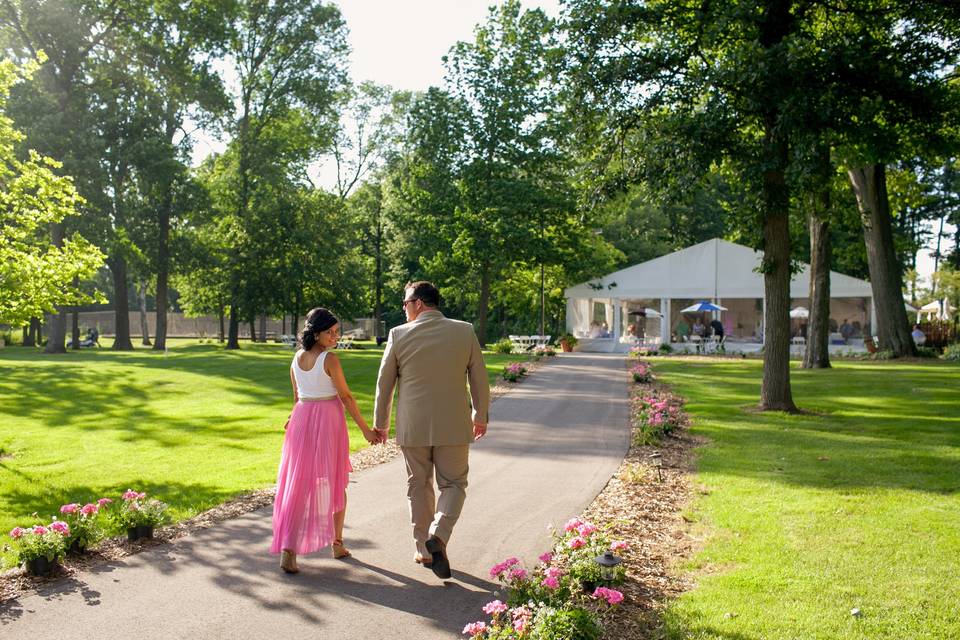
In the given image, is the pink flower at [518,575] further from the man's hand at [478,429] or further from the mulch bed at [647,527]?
the man's hand at [478,429]

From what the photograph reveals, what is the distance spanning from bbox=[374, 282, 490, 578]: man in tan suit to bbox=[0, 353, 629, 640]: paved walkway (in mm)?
429

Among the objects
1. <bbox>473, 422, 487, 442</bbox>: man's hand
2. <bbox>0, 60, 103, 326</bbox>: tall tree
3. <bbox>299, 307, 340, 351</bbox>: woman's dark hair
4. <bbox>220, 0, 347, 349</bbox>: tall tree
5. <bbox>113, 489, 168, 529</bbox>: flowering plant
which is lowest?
<bbox>113, 489, 168, 529</bbox>: flowering plant

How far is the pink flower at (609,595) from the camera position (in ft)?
A: 14.3

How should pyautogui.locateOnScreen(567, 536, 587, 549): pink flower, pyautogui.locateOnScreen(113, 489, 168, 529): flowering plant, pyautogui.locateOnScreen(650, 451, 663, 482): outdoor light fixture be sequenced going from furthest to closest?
pyautogui.locateOnScreen(650, 451, 663, 482): outdoor light fixture, pyautogui.locateOnScreen(113, 489, 168, 529): flowering plant, pyautogui.locateOnScreen(567, 536, 587, 549): pink flower

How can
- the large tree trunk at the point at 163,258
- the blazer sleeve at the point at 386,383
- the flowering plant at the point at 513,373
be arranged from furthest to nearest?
the large tree trunk at the point at 163,258
the flowering plant at the point at 513,373
the blazer sleeve at the point at 386,383

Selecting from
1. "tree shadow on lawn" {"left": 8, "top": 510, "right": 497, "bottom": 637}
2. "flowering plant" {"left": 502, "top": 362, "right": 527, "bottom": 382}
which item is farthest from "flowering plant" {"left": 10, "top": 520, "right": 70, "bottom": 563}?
"flowering plant" {"left": 502, "top": 362, "right": 527, "bottom": 382}

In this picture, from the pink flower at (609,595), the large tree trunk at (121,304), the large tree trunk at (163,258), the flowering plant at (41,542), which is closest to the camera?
the pink flower at (609,595)

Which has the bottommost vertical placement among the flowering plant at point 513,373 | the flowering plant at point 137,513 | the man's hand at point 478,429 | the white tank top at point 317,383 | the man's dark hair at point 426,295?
the flowering plant at point 137,513

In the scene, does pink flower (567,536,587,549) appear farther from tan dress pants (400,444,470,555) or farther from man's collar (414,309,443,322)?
man's collar (414,309,443,322)

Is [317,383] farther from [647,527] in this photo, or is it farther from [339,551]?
[647,527]

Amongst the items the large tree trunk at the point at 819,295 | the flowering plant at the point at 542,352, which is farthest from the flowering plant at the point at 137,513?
the flowering plant at the point at 542,352

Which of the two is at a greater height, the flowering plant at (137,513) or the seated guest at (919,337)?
the seated guest at (919,337)

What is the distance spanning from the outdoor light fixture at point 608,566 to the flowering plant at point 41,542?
3.72 meters

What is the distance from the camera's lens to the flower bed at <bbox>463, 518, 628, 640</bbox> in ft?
12.7
